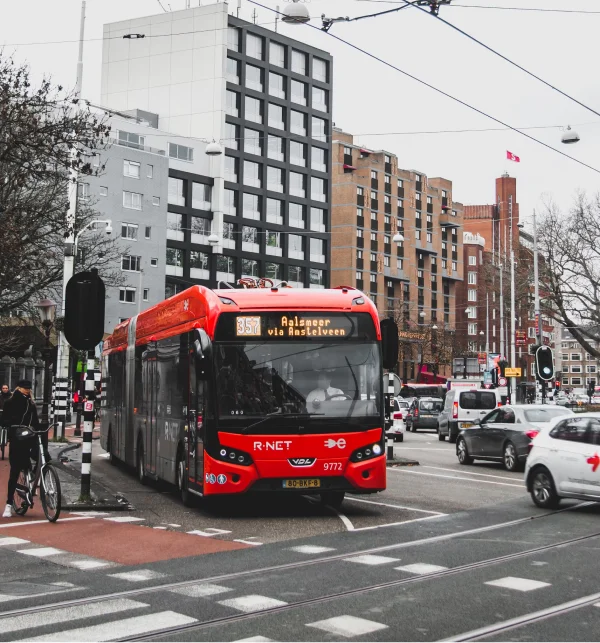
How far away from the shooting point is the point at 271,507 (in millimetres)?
15672

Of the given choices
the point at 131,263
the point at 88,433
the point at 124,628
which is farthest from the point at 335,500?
the point at 131,263

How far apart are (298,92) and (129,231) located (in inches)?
886

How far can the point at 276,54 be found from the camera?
8725 centimetres

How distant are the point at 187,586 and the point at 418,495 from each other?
30.1 feet

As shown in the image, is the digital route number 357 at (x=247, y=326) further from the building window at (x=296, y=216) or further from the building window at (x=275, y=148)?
the building window at (x=296, y=216)

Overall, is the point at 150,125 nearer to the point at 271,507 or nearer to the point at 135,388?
the point at 135,388

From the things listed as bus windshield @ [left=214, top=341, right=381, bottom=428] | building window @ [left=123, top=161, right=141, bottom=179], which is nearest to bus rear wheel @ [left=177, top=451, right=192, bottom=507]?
bus windshield @ [left=214, top=341, right=381, bottom=428]

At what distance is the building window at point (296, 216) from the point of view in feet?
293

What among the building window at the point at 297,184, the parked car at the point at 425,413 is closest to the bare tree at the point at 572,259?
the parked car at the point at 425,413

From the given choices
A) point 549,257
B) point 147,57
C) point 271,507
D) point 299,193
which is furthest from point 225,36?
point 271,507

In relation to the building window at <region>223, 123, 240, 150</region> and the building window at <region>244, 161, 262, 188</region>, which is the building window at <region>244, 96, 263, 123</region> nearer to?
the building window at <region>223, 123, 240, 150</region>

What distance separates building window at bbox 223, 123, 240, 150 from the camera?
8269cm

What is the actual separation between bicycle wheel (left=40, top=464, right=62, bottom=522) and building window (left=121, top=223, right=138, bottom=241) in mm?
62397

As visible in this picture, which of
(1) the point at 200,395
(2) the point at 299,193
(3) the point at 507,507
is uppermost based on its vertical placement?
(2) the point at 299,193
